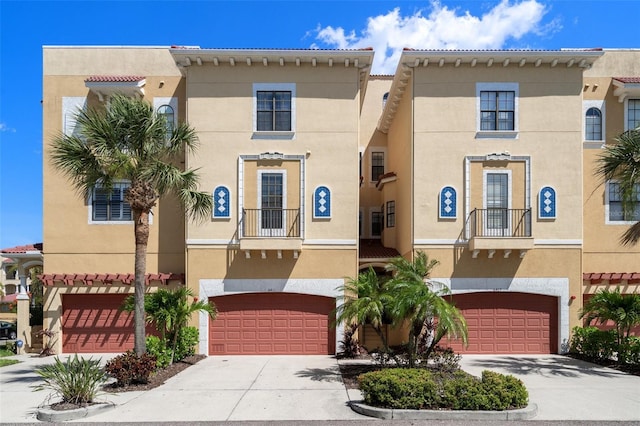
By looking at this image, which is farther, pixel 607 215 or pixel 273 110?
pixel 607 215

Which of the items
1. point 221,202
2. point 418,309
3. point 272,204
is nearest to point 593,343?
point 418,309

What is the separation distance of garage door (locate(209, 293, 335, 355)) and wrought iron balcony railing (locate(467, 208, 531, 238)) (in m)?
6.02

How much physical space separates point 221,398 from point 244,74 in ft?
38.4

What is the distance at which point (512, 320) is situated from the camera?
57.0 feet

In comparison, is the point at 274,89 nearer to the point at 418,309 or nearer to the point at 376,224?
the point at 376,224

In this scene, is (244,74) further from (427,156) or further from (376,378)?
(376,378)

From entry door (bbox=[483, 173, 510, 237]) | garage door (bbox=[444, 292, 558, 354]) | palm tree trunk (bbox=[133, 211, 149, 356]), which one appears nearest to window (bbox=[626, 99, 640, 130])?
entry door (bbox=[483, 173, 510, 237])

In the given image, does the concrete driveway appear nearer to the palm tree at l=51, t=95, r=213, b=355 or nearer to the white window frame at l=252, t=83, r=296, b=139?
the white window frame at l=252, t=83, r=296, b=139

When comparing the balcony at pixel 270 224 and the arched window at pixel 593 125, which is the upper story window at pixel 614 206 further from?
the balcony at pixel 270 224

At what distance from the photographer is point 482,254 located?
17062mm

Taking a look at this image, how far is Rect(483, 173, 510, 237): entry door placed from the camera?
56.0 ft

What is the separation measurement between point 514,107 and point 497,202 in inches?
145

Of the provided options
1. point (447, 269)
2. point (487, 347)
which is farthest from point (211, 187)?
point (487, 347)

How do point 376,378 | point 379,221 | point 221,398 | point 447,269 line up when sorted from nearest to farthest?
1. point 376,378
2. point 221,398
3. point 447,269
4. point 379,221
